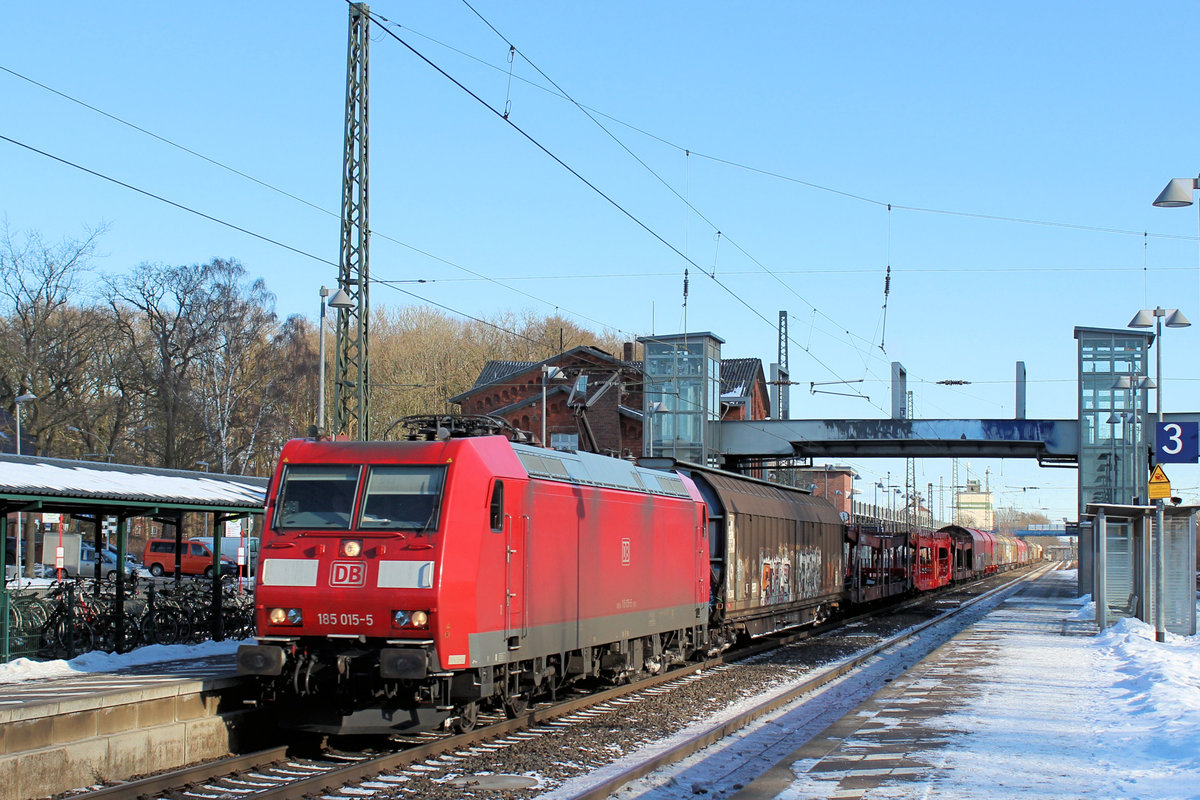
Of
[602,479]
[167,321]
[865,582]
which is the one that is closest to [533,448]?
[602,479]

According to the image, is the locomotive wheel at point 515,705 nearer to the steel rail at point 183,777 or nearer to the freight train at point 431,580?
the freight train at point 431,580

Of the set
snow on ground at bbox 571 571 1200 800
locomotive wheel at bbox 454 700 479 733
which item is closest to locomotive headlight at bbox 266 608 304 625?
locomotive wheel at bbox 454 700 479 733

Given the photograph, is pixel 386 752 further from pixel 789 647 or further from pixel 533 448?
pixel 789 647

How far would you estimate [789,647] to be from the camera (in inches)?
961

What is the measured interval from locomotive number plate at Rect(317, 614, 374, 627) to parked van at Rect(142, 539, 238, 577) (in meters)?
34.1

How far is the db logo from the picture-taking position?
37.0 feet

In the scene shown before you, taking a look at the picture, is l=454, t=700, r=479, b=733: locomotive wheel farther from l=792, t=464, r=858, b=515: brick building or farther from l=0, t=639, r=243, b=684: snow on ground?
l=792, t=464, r=858, b=515: brick building

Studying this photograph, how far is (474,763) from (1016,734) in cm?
553

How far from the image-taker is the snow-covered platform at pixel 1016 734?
938cm

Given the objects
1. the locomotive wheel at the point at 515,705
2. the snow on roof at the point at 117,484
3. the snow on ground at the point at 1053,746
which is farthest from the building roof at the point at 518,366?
the locomotive wheel at the point at 515,705

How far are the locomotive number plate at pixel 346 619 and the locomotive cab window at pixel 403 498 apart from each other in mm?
866

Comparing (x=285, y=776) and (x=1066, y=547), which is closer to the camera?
(x=285, y=776)

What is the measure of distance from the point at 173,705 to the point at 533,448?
4.56 metres

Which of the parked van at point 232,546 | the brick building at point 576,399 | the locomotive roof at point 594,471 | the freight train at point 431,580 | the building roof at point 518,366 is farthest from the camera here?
the building roof at point 518,366
